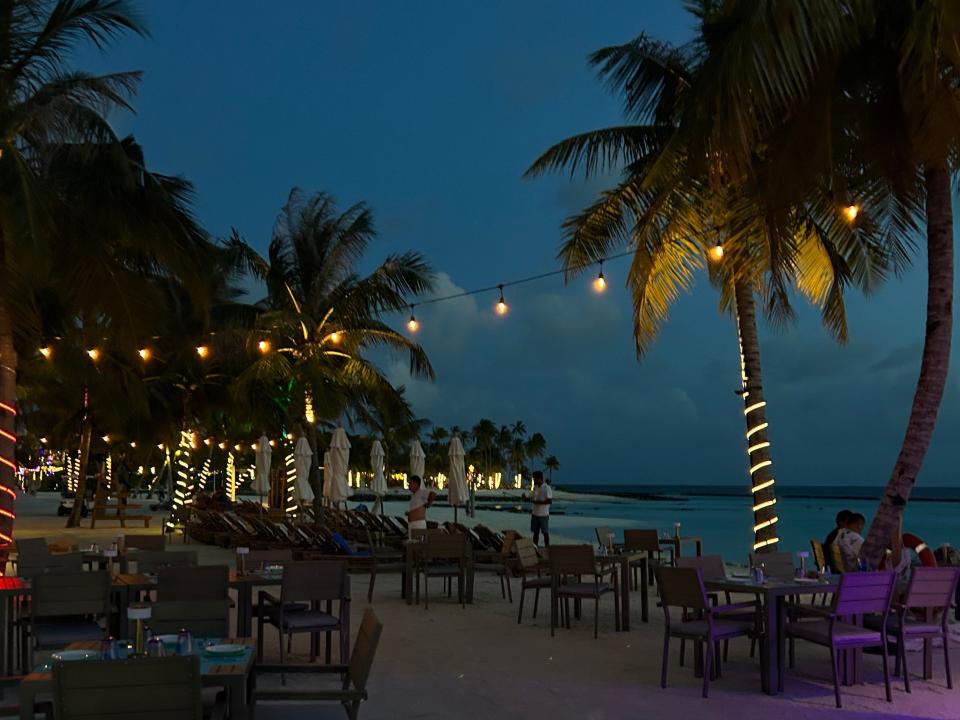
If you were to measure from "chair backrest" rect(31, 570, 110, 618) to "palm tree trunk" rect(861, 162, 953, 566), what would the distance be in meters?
6.69

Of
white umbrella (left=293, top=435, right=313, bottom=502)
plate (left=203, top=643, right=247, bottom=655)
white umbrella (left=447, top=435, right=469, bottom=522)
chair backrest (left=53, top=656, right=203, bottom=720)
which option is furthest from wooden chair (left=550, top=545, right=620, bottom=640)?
white umbrella (left=293, top=435, right=313, bottom=502)

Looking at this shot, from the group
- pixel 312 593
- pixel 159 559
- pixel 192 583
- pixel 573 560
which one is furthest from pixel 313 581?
pixel 573 560

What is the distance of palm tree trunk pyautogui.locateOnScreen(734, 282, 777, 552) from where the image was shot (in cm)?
1293

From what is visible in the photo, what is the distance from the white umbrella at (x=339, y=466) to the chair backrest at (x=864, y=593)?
1287cm

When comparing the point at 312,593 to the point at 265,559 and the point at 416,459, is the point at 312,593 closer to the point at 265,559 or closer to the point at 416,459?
the point at 265,559

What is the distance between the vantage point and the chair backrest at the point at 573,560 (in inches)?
390

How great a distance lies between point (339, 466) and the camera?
64.1ft

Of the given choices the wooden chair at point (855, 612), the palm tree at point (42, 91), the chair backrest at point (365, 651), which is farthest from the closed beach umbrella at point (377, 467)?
the chair backrest at point (365, 651)

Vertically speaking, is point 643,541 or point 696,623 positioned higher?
point 643,541

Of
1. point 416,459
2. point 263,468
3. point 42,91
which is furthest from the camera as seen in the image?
point 263,468

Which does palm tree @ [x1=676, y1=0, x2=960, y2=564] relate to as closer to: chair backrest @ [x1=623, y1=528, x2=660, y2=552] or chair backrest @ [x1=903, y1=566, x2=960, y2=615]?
chair backrest @ [x1=903, y1=566, x2=960, y2=615]

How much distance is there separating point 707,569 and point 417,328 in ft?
35.0

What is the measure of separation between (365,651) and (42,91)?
8976mm

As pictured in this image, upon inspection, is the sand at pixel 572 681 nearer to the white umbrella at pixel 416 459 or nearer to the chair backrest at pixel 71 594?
the chair backrest at pixel 71 594
